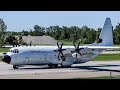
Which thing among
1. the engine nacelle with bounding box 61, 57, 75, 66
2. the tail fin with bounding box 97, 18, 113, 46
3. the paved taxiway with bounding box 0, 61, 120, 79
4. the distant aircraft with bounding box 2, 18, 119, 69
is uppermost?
the tail fin with bounding box 97, 18, 113, 46

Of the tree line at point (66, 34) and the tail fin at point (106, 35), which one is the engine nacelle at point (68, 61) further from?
the tree line at point (66, 34)

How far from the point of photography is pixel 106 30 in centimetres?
4362

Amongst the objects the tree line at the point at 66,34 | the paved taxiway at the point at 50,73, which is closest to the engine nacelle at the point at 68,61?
the paved taxiway at the point at 50,73

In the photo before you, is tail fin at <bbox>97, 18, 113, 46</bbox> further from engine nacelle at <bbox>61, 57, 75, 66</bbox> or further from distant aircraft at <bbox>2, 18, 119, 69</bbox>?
engine nacelle at <bbox>61, 57, 75, 66</bbox>

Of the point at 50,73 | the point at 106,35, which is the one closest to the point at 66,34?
the point at 106,35

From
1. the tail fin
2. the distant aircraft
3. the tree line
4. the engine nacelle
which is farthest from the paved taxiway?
the tree line

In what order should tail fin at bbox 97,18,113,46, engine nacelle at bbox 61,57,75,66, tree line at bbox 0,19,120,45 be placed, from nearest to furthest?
engine nacelle at bbox 61,57,75,66
tail fin at bbox 97,18,113,46
tree line at bbox 0,19,120,45

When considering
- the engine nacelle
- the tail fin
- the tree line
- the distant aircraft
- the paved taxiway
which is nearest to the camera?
the paved taxiway

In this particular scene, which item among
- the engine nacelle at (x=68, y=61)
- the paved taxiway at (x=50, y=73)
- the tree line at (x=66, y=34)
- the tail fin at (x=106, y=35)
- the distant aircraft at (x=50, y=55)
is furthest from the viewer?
the tree line at (x=66, y=34)

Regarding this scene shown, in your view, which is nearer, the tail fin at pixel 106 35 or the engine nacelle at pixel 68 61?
the engine nacelle at pixel 68 61
